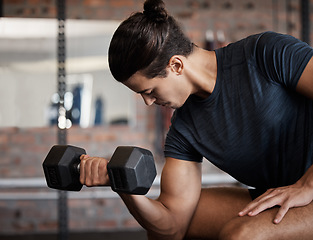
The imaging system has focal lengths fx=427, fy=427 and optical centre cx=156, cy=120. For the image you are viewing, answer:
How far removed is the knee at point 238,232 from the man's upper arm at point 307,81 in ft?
1.57

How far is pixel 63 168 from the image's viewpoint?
55.5 inches

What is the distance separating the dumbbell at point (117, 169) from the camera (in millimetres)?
1271

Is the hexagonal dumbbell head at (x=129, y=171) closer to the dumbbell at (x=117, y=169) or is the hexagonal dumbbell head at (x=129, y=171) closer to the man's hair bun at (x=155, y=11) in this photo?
the dumbbell at (x=117, y=169)

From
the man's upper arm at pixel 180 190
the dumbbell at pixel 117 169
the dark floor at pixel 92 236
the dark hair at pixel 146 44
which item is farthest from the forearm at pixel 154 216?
the dark floor at pixel 92 236

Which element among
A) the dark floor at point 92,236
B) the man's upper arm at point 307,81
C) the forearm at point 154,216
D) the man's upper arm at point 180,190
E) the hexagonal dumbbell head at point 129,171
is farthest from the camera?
the dark floor at point 92,236

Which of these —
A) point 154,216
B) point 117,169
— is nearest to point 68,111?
point 154,216

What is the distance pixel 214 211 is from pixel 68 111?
282cm

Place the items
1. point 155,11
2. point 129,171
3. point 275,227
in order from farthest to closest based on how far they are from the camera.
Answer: point 155,11, point 275,227, point 129,171

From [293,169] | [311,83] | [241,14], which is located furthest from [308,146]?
[241,14]

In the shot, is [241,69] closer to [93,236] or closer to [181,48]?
[181,48]

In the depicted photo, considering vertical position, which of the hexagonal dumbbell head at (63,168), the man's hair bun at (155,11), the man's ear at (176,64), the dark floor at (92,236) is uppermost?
the man's hair bun at (155,11)

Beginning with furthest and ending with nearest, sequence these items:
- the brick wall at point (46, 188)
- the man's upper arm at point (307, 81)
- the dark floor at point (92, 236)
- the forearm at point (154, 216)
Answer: the brick wall at point (46, 188), the dark floor at point (92, 236), the forearm at point (154, 216), the man's upper arm at point (307, 81)

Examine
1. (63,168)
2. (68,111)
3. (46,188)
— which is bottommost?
(46,188)

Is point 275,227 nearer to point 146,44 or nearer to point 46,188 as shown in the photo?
point 146,44
